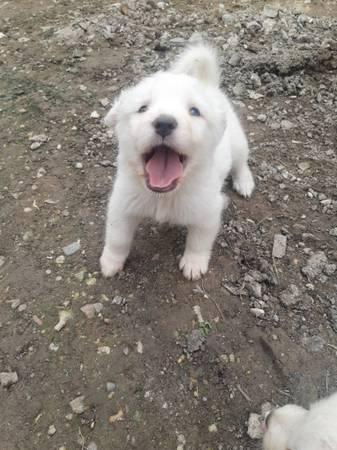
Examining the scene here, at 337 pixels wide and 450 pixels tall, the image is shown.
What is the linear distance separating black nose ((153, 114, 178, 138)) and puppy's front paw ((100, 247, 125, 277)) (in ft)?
3.61

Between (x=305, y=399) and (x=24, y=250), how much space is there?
2.08 metres

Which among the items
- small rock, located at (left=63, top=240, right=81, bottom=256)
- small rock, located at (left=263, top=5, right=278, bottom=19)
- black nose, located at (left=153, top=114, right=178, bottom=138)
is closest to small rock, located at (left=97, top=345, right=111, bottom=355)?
small rock, located at (left=63, top=240, right=81, bottom=256)

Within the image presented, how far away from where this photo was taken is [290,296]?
325cm

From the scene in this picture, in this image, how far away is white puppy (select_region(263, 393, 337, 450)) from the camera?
195 cm

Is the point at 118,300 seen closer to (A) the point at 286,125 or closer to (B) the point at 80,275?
(B) the point at 80,275

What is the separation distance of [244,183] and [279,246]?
2.17 ft

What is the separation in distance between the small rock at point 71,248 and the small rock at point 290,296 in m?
1.45

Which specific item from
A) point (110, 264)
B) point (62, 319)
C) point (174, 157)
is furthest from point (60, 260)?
point (174, 157)

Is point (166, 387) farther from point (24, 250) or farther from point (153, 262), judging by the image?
point (24, 250)

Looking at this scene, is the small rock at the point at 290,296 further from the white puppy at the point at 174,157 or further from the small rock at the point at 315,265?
the white puppy at the point at 174,157

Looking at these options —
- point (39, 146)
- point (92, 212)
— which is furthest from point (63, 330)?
point (39, 146)

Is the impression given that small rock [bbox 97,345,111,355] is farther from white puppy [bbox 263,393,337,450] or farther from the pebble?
white puppy [bbox 263,393,337,450]

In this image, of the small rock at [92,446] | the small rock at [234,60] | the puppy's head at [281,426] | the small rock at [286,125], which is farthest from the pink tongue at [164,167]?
the small rock at [234,60]

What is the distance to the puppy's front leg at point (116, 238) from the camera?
3.11 meters
